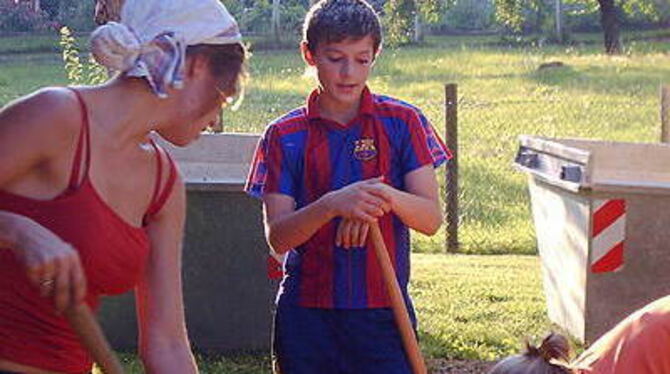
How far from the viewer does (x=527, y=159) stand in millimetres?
8523

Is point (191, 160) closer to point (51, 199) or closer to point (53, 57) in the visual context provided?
point (51, 199)

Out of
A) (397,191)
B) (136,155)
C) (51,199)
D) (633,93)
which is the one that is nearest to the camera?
(51,199)

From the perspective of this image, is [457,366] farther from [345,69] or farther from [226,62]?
[226,62]

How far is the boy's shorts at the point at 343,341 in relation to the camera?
14.2ft

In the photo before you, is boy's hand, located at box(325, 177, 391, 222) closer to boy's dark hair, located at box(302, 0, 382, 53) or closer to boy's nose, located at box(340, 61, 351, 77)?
boy's nose, located at box(340, 61, 351, 77)

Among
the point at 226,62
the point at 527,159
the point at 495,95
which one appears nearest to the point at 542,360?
the point at 226,62

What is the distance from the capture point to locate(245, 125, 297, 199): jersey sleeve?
14.5 ft

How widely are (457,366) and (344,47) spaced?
363 centimetres

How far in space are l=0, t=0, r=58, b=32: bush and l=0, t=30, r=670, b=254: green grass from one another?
1749mm

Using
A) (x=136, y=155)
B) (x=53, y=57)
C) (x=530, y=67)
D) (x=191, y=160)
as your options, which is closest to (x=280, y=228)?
(x=136, y=155)

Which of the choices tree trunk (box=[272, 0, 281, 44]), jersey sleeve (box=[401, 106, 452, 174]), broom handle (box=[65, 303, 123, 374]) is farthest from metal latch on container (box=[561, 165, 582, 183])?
tree trunk (box=[272, 0, 281, 44])

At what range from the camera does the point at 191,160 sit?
8.29 meters

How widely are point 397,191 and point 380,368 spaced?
1.70 feet

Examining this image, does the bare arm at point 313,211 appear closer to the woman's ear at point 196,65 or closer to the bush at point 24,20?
the woman's ear at point 196,65
